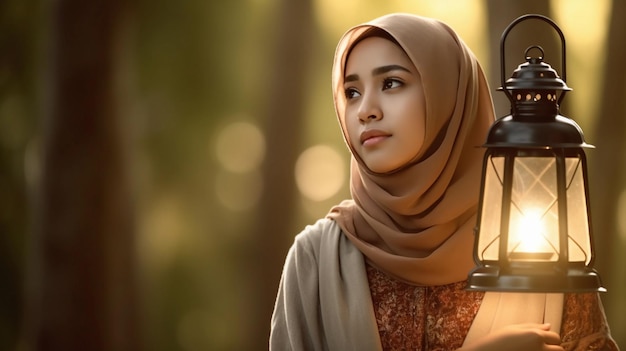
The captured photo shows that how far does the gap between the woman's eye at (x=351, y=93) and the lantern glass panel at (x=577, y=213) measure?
868 mm

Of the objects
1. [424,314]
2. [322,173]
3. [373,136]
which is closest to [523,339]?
[424,314]

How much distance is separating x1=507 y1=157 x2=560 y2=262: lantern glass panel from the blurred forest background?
1803 mm

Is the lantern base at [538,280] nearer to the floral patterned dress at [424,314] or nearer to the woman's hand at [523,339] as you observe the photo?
the woman's hand at [523,339]

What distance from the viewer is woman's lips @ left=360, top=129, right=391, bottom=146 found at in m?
2.97

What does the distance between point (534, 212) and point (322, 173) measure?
7.30 meters

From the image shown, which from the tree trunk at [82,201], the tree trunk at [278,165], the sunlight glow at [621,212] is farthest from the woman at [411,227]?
the tree trunk at [278,165]

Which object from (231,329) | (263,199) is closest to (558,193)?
(263,199)

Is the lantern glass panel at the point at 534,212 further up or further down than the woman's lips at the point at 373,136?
further down

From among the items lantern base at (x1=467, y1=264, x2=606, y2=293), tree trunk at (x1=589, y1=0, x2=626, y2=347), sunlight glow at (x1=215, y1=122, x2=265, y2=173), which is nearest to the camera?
lantern base at (x1=467, y1=264, x2=606, y2=293)

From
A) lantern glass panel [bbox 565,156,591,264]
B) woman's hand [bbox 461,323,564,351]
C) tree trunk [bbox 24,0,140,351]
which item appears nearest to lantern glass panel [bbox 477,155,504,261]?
lantern glass panel [bbox 565,156,591,264]

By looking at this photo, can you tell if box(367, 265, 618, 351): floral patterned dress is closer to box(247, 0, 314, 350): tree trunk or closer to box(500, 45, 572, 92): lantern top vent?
box(500, 45, 572, 92): lantern top vent

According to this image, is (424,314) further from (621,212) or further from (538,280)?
(621,212)

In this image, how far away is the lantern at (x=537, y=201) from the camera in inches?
89.0

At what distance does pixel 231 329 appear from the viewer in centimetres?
969
